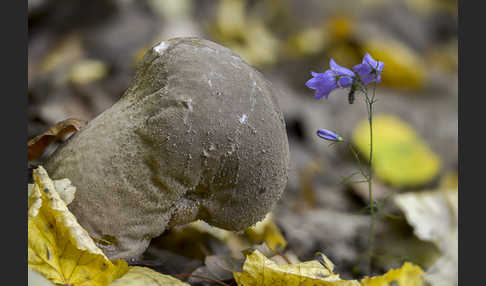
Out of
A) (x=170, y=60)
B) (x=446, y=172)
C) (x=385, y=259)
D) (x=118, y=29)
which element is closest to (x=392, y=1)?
(x=446, y=172)

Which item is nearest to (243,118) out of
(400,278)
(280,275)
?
(280,275)

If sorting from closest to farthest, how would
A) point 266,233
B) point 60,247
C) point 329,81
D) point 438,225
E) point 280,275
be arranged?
point 60,247
point 280,275
point 329,81
point 266,233
point 438,225

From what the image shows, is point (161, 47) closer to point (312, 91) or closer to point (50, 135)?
point (50, 135)

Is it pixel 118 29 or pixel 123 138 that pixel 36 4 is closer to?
pixel 118 29

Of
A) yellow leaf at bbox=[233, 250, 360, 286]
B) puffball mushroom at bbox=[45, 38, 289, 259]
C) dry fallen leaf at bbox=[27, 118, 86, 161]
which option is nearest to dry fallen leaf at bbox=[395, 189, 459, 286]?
yellow leaf at bbox=[233, 250, 360, 286]

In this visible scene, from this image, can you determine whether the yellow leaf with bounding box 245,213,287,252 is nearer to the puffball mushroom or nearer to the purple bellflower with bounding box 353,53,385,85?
the puffball mushroom

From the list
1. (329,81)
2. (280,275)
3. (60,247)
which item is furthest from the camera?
(329,81)

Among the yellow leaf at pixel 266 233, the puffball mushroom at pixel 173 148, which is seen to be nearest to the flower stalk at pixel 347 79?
the puffball mushroom at pixel 173 148

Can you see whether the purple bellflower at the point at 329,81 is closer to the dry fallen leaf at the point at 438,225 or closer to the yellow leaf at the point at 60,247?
the yellow leaf at the point at 60,247
